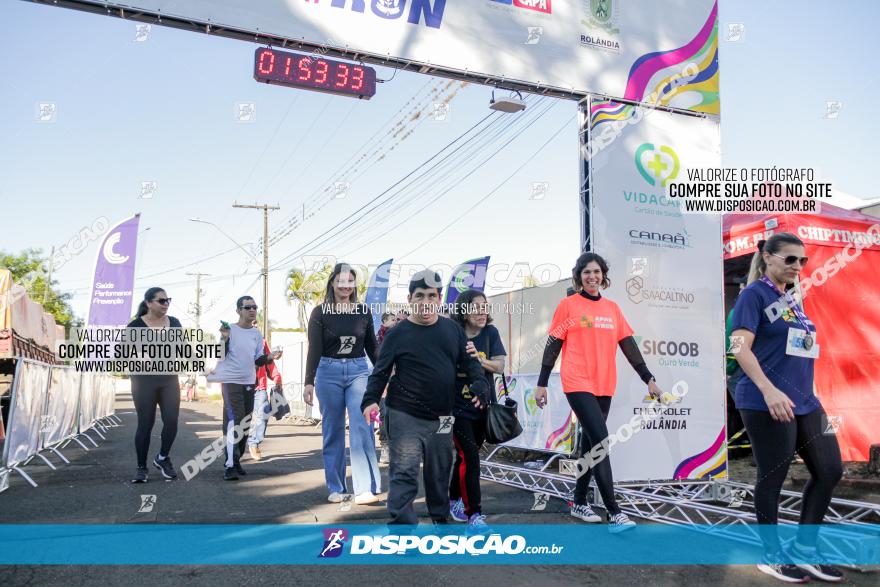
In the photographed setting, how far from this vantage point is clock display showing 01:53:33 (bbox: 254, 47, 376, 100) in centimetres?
678

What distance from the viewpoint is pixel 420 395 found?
470 centimetres

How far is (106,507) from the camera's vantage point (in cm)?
619

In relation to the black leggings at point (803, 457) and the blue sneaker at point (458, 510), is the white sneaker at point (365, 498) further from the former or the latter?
the black leggings at point (803, 457)

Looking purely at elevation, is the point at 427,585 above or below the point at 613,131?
below

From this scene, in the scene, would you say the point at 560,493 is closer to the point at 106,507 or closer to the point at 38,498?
the point at 106,507

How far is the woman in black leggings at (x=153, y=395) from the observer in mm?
7660

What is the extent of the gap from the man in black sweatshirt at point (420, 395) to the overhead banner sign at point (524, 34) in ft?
11.0

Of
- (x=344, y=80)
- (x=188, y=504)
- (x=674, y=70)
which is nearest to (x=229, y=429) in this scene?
(x=188, y=504)

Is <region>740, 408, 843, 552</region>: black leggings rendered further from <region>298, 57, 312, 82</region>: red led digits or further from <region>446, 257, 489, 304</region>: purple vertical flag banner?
<region>446, 257, 489, 304</region>: purple vertical flag banner

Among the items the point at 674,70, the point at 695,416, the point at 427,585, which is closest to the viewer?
the point at 427,585

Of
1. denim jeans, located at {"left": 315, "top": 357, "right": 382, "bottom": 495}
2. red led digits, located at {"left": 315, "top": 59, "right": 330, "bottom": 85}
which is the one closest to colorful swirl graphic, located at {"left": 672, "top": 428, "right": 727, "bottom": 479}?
denim jeans, located at {"left": 315, "top": 357, "right": 382, "bottom": 495}

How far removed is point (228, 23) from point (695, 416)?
6091mm

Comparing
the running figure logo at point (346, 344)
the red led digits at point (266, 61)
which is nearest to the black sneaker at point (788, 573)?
the running figure logo at point (346, 344)

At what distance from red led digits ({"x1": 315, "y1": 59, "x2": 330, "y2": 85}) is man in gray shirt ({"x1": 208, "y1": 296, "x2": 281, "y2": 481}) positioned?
9.91 feet
